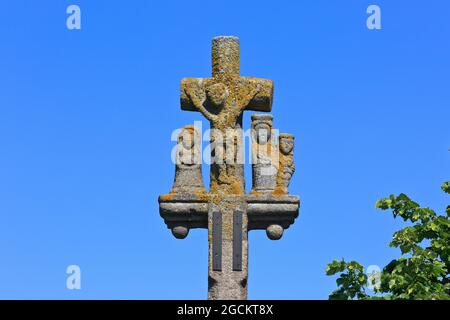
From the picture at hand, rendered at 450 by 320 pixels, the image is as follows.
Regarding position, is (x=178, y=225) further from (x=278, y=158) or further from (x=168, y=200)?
(x=278, y=158)

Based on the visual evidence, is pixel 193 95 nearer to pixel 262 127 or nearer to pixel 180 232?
pixel 262 127

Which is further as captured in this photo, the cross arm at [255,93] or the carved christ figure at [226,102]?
the cross arm at [255,93]

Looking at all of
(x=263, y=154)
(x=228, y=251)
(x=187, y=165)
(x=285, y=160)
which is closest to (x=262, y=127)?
(x=263, y=154)

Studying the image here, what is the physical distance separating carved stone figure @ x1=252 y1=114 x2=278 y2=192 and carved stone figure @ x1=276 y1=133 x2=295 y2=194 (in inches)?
2.7

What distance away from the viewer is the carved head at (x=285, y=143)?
48.6ft

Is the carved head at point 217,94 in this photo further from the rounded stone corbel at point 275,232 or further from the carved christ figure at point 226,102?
the rounded stone corbel at point 275,232

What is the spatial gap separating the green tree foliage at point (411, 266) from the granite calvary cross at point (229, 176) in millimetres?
1356

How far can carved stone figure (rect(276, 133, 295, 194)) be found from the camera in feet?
48.3

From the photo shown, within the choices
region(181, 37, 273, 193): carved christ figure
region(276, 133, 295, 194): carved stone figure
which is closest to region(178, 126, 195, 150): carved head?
region(181, 37, 273, 193): carved christ figure

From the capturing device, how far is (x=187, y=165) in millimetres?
14734

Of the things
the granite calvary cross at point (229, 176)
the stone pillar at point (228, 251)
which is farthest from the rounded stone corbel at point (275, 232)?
→ the stone pillar at point (228, 251)
